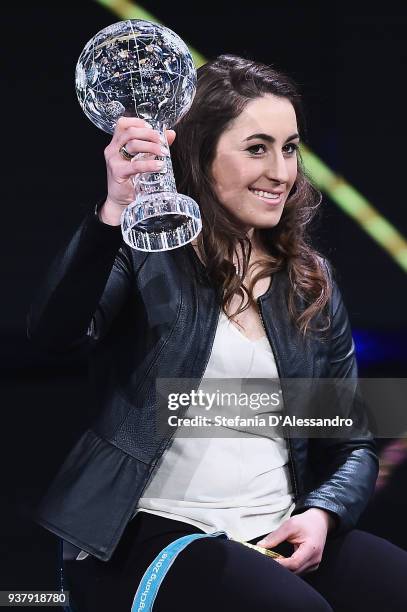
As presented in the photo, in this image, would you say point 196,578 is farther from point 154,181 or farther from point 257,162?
point 257,162

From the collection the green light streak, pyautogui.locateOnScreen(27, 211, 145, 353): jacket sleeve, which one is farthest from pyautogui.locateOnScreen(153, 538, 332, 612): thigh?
the green light streak

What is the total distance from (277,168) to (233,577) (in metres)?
0.62

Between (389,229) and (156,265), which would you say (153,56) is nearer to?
(156,265)

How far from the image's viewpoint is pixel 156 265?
5.29ft

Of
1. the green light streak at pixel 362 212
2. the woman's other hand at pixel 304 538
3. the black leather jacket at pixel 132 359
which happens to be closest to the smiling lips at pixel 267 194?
the black leather jacket at pixel 132 359

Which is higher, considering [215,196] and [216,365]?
[215,196]

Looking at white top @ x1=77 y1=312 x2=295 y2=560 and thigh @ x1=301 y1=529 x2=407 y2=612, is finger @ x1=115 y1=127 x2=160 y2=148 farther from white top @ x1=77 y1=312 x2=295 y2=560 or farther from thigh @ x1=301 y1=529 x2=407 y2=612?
thigh @ x1=301 y1=529 x2=407 y2=612

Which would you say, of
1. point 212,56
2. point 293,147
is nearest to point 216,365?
point 293,147

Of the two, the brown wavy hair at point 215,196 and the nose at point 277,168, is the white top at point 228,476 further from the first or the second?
the nose at point 277,168

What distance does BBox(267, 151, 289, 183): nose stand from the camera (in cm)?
165

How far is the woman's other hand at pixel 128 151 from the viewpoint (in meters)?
1.31

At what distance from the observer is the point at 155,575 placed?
4.63 ft

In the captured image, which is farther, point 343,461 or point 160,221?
point 343,461

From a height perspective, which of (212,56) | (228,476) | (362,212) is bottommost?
(228,476)
